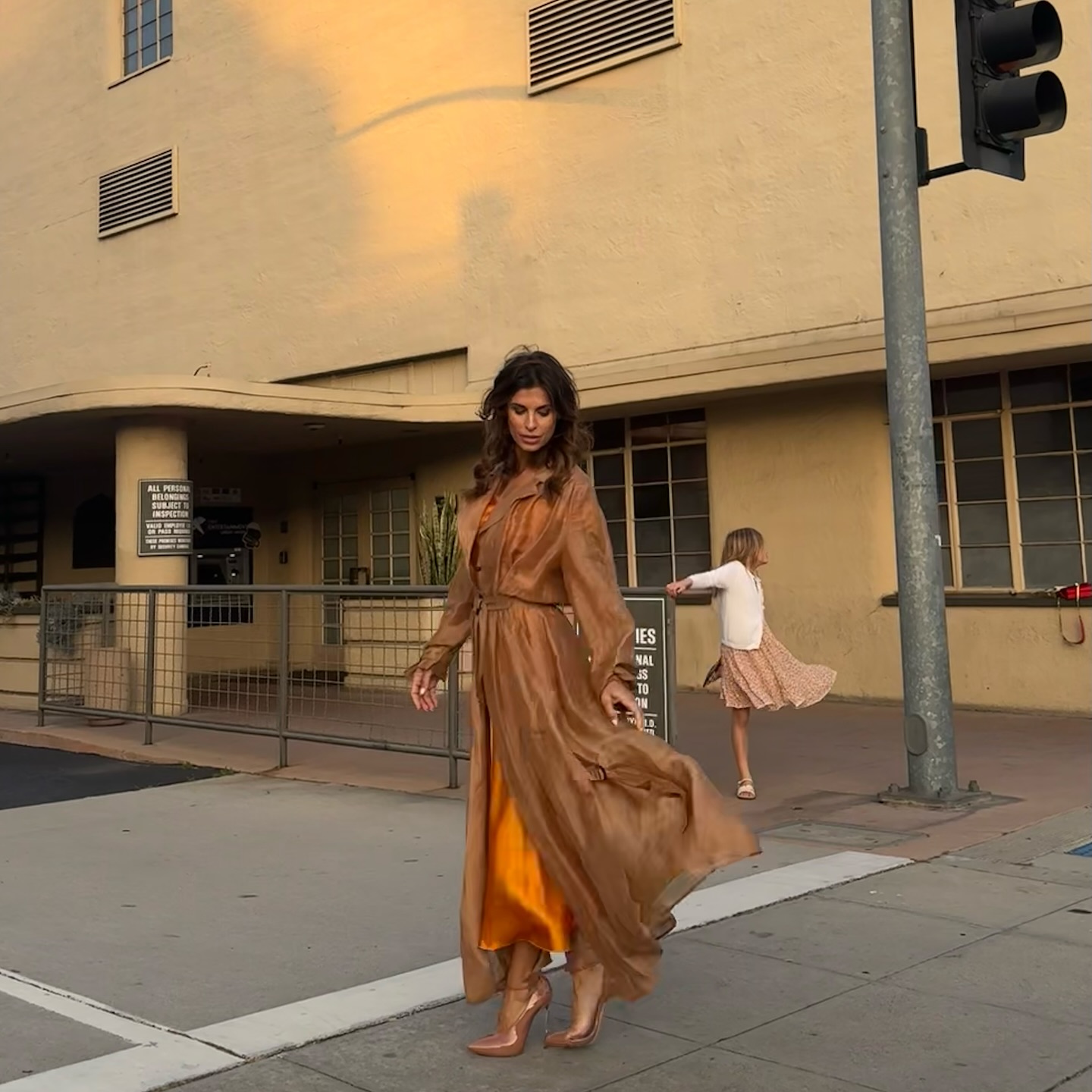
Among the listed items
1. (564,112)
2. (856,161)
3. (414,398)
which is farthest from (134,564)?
(856,161)

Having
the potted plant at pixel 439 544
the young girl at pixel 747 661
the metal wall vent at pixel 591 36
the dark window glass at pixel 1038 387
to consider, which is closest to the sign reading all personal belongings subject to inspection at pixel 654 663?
the young girl at pixel 747 661

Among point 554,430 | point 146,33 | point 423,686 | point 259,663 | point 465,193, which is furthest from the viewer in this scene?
point 146,33

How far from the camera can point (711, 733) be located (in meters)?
10.6

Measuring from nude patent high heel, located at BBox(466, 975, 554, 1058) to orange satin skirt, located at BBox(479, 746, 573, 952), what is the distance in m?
0.18

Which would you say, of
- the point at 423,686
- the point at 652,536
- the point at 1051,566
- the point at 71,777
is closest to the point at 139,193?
the point at 652,536

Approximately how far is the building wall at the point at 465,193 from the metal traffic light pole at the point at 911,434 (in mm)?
3661

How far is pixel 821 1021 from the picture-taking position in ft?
13.1

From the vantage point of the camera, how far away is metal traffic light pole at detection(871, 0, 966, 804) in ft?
24.0

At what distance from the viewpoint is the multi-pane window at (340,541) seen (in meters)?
16.5

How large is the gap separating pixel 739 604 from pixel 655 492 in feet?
19.6

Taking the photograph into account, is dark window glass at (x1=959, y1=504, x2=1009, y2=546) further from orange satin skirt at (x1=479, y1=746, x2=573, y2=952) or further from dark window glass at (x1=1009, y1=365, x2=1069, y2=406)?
orange satin skirt at (x1=479, y1=746, x2=573, y2=952)

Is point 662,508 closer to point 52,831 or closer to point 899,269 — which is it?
point 899,269

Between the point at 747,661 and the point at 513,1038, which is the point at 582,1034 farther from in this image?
the point at 747,661

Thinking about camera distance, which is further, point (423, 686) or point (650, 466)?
point (650, 466)
